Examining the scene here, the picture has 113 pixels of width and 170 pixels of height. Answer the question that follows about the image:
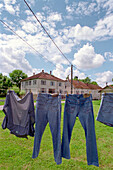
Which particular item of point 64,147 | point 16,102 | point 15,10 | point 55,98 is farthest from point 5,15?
point 64,147

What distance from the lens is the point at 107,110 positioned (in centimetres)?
213

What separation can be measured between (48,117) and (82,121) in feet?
2.36

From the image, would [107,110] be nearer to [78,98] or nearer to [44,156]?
[78,98]

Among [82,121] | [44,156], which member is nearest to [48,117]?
[82,121]

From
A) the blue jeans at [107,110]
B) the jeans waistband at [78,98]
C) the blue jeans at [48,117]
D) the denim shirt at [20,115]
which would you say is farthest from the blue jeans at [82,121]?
the denim shirt at [20,115]

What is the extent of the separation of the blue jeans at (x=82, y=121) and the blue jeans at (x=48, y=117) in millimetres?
147

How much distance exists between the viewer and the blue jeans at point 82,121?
1.89 meters

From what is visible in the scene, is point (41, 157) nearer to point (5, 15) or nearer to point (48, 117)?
point (48, 117)

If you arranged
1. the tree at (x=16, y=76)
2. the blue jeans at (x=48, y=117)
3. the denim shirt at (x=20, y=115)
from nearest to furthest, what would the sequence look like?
the blue jeans at (x=48, y=117)
the denim shirt at (x=20, y=115)
the tree at (x=16, y=76)

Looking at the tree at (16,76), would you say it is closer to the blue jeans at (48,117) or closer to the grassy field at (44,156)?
the grassy field at (44,156)

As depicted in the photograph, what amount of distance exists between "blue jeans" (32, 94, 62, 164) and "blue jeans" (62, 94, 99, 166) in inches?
5.8

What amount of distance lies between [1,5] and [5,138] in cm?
422

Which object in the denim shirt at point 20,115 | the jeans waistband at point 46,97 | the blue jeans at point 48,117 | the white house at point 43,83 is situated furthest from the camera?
the white house at point 43,83

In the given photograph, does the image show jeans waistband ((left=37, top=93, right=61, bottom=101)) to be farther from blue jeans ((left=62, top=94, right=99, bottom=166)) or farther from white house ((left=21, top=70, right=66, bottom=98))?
white house ((left=21, top=70, right=66, bottom=98))
